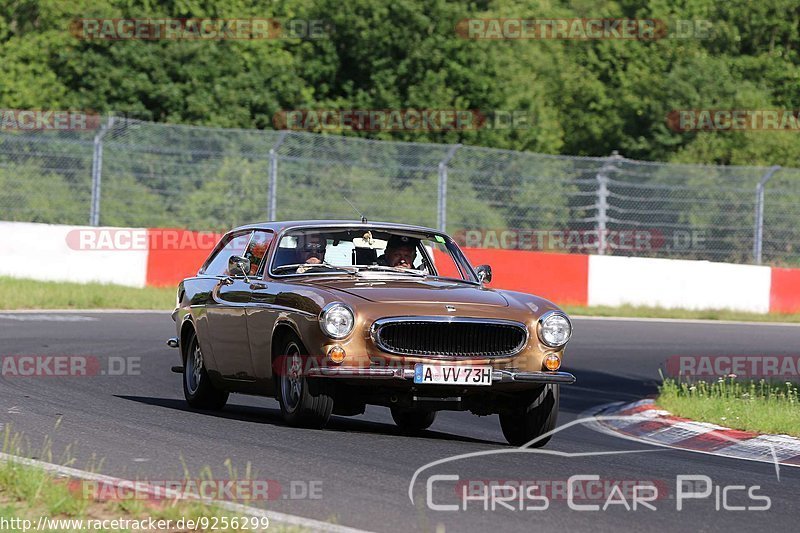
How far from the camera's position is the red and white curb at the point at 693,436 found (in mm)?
10578

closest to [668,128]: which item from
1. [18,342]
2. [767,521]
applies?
[18,342]

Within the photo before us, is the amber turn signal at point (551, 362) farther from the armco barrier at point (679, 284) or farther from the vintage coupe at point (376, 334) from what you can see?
the armco barrier at point (679, 284)

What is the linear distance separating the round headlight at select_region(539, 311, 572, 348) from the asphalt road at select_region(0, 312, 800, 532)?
706mm

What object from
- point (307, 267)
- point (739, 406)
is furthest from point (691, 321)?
point (307, 267)

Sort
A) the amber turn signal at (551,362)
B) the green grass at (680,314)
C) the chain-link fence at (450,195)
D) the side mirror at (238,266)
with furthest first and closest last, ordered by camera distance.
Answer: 1. the chain-link fence at (450,195)
2. the green grass at (680,314)
3. the side mirror at (238,266)
4. the amber turn signal at (551,362)

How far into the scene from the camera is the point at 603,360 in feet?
60.7

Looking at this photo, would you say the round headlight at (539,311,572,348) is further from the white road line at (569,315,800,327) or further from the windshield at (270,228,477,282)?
the white road line at (569,315,800,327)

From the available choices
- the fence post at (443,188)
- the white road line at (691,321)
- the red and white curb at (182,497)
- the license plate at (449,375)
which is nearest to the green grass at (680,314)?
the white road line at (691,321)

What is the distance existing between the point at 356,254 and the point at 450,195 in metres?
16.0

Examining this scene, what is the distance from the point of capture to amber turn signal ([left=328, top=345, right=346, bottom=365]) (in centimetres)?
960

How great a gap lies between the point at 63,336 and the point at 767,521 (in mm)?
11952

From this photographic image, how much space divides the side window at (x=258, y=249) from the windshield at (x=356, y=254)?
0.21m

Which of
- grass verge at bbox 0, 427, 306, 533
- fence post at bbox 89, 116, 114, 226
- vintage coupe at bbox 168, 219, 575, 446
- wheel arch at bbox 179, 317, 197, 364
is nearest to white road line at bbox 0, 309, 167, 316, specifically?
fence post at bbox 89, 116, 114, 226

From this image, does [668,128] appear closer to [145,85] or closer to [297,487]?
[145,85]
